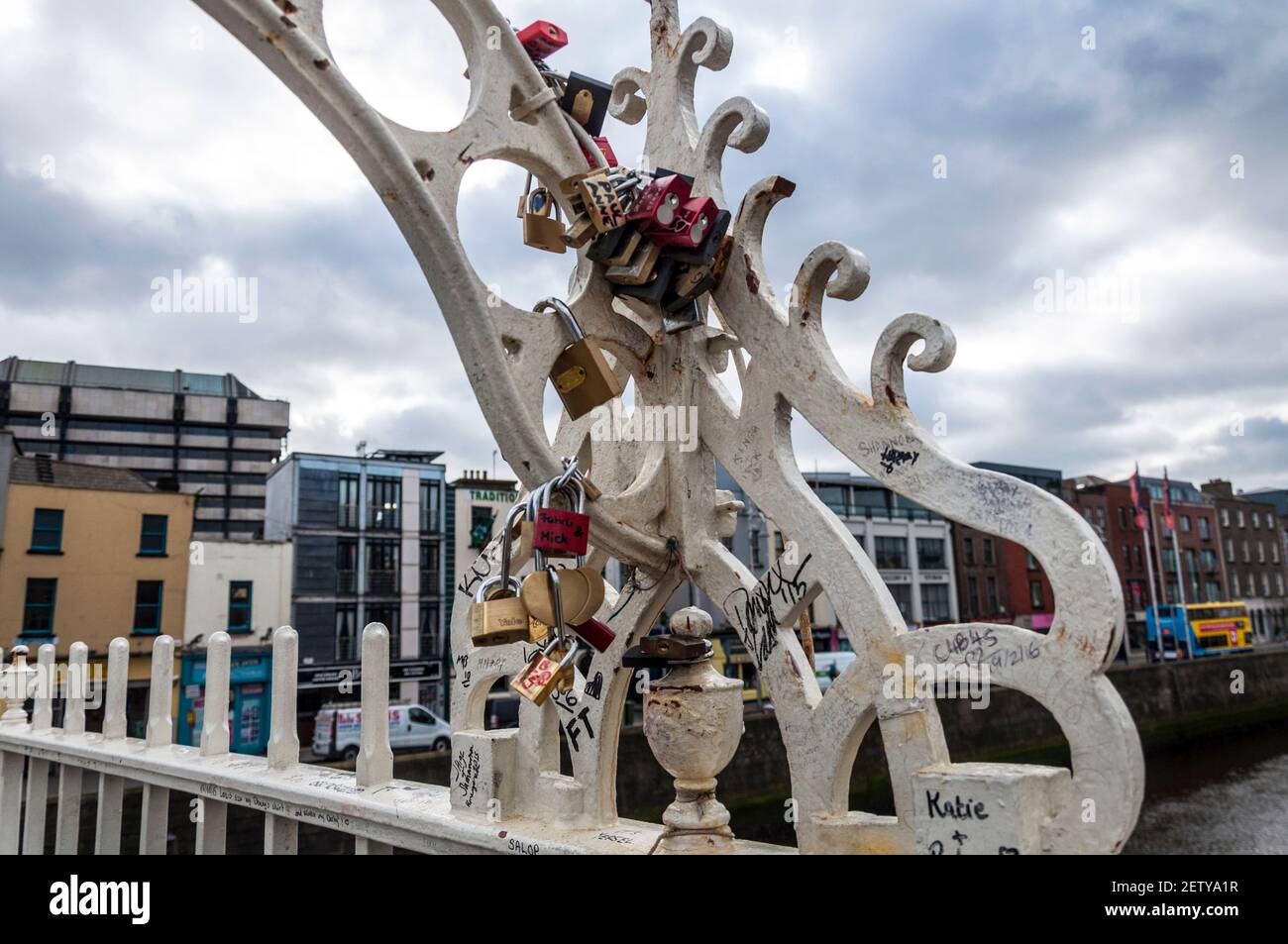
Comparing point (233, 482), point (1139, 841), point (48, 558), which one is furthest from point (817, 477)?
point (233, 482)

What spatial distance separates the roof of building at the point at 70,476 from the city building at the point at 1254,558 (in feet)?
226

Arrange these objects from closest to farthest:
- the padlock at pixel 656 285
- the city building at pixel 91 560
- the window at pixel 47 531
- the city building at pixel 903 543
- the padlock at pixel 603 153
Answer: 1. the padlock at pixel 656 285
2. the padlock at pixel 603 153
3. the city building at pixel 91 560
4. the window at pixel 47 531
5. the city building at pixel 903 543

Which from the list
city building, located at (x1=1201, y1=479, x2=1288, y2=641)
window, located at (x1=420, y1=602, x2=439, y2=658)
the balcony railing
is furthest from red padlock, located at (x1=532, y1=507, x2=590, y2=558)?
city building, located at (x1=1201, y1=479, x2=1288, y2=641)

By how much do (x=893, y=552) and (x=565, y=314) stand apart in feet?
147

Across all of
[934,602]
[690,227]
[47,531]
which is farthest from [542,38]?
[934,602]

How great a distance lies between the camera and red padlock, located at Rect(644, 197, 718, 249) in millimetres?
2252

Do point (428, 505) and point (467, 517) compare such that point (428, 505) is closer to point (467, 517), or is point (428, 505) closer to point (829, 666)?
point (467, 517)

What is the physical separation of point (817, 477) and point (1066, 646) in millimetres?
44278

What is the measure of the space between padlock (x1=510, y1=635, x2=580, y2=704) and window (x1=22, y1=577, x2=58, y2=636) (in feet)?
87.8

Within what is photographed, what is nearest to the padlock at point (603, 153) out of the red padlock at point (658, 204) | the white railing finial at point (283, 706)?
the red padlock at point (658, 204)

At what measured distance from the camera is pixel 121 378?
2386 inches

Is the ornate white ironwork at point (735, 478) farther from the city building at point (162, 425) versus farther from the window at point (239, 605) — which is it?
the city building at point (162, 425)

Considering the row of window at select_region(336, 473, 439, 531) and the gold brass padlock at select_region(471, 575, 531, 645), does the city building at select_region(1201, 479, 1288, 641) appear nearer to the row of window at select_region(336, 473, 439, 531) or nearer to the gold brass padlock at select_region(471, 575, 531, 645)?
the row of window at select_region(336, 473, 439, 531)

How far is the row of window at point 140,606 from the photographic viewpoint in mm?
23344
